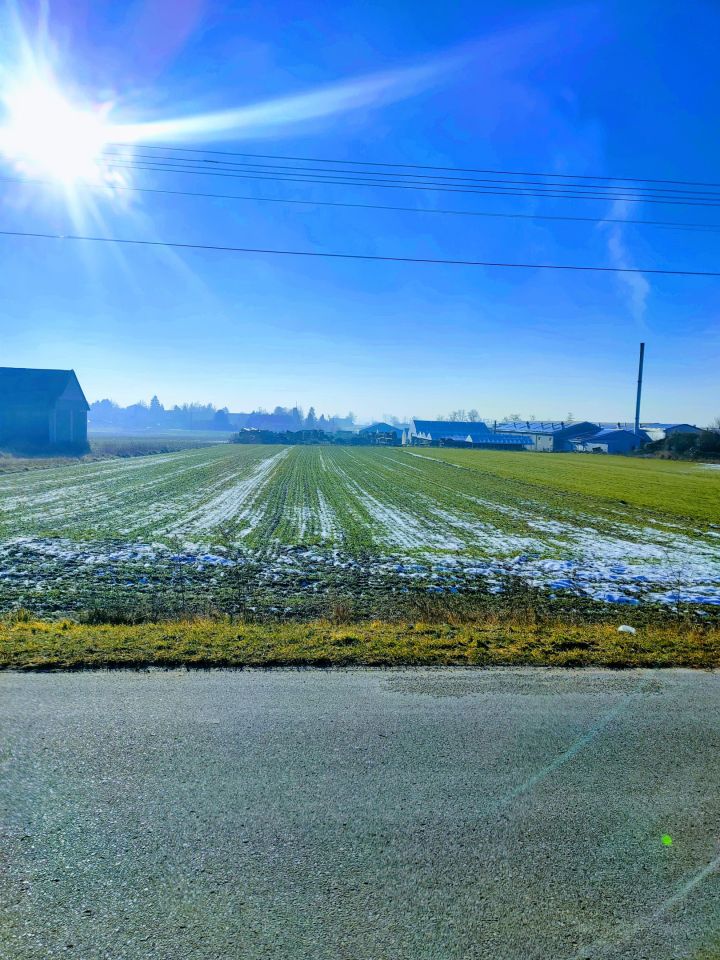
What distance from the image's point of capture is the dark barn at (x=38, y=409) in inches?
2163

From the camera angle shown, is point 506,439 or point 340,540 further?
point 506,439

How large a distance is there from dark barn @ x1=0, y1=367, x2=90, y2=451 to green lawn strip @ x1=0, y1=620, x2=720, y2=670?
54701 mm

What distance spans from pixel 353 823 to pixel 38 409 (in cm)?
6231

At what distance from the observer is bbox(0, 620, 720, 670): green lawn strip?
593 centimetres

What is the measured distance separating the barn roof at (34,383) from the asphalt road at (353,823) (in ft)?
198

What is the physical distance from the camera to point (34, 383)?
58.0 m

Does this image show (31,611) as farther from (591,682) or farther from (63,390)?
(63,390)

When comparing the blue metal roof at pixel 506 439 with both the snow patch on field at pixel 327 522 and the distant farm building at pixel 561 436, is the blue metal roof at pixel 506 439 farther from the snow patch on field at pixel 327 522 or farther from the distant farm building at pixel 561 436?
the snow patch on field at pixel 327 522

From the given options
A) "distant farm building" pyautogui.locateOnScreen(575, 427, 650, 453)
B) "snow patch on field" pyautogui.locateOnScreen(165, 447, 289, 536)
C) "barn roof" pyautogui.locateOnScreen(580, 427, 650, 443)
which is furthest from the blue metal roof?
"snow patch on field" pyautogui.locateOnScreen(165, 447, 289, 536)

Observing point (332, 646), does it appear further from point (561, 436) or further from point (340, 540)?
point (561, 436)

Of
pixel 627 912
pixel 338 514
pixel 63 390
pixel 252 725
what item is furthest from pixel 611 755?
pixel 63 390

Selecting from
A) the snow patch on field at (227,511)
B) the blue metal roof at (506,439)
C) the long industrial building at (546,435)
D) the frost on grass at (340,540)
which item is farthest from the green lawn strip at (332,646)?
the blue metal roof at (506,439)

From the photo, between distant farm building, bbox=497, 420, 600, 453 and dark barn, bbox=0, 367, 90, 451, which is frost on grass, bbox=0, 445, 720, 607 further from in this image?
distant farm building, bbox=497, 420, 600, 453

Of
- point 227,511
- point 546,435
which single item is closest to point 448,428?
point 546,435
